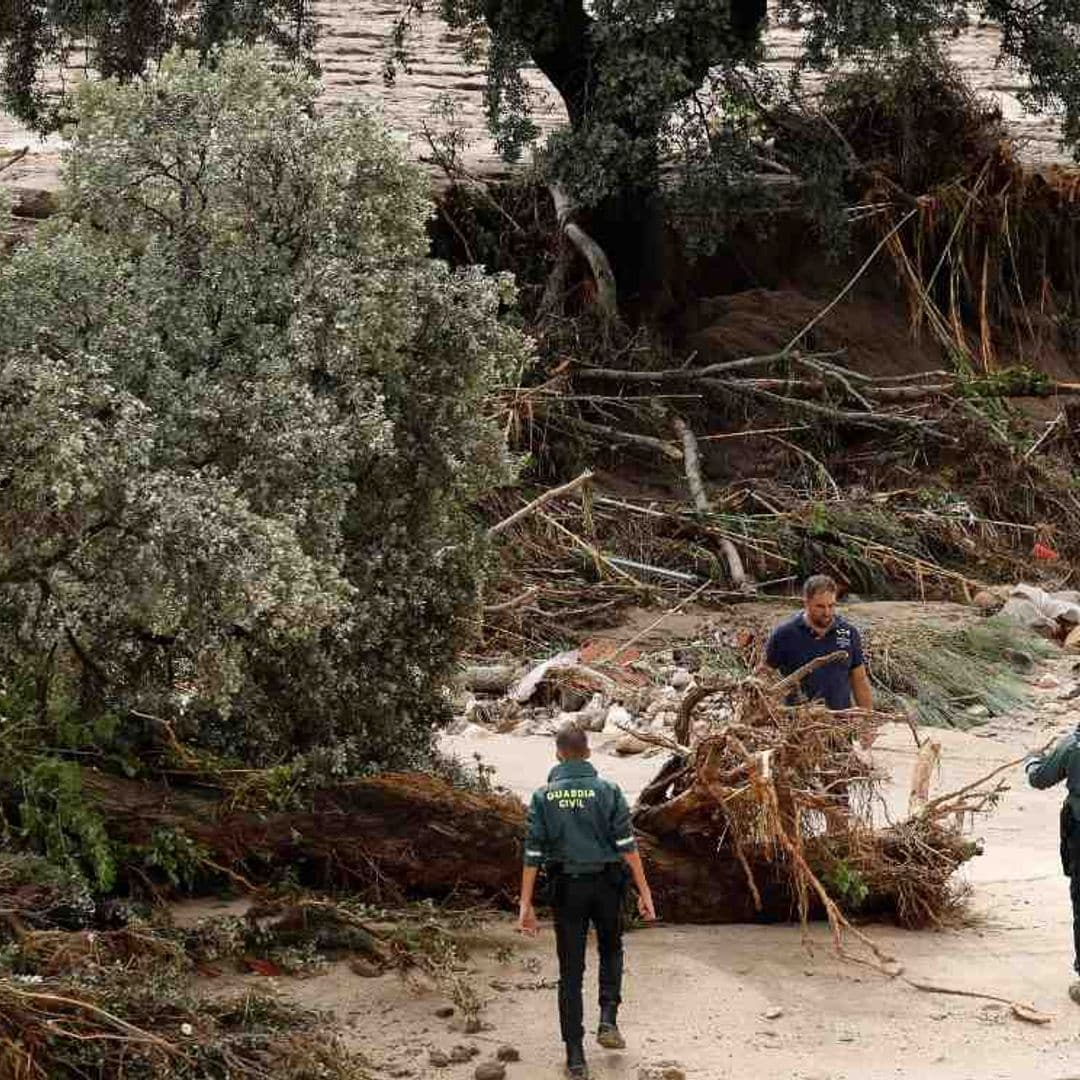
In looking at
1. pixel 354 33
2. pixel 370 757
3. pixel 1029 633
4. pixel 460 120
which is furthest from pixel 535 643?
pixel 354 33

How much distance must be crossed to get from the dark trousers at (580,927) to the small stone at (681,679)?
20.1 feet

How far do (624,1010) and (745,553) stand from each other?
878 cm

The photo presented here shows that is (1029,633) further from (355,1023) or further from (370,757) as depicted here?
(355,1023)

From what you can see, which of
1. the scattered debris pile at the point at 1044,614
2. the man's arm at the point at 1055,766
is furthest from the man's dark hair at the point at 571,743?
the scattered debris pile at the point at 1044,614

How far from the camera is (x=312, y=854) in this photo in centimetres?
870

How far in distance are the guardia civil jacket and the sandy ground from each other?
723 mm

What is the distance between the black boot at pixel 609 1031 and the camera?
291 inches

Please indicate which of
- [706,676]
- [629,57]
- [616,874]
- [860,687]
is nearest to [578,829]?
[616,874]

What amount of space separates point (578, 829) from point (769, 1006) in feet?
4.08

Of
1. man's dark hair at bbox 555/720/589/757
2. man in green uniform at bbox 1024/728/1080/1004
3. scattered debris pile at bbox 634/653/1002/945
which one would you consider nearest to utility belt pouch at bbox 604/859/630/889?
man's dark hair at bbox 555/720/589/757

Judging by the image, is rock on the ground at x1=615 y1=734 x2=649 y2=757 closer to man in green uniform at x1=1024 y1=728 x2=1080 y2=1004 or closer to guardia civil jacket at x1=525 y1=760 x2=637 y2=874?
man in green uniform at x1=1024 y1=728 x2=1080 y2=1004

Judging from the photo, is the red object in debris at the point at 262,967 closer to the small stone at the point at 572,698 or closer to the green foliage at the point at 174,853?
the green foliage at the point at 174,853

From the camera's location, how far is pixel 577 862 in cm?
726

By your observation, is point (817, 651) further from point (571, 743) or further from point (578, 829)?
point (578, 829)
